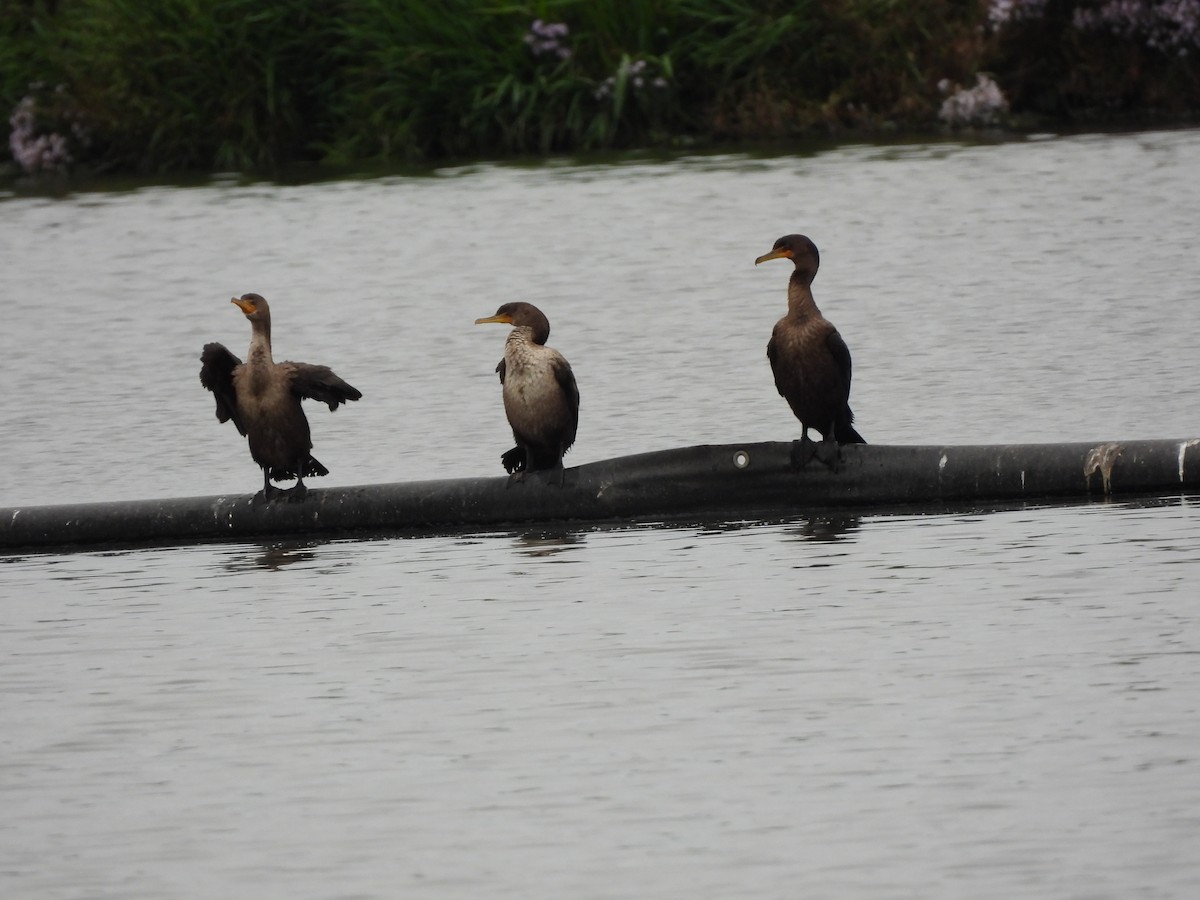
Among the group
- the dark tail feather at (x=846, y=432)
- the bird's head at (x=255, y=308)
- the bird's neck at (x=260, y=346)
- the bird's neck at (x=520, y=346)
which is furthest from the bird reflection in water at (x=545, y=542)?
the bird's head at (x=255, y=308)

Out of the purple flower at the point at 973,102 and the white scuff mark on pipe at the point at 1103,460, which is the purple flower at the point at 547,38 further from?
the white scuff mark on pipe at the point at 1103,460

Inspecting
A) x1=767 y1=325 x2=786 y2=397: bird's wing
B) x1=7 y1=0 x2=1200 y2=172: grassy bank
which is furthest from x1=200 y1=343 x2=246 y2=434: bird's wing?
x1=7 y1=0 x2=1200 y2=172: grassy bank

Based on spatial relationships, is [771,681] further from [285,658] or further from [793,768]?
[285,658]

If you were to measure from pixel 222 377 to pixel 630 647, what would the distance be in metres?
2.56

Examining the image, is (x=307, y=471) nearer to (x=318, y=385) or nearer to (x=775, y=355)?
(x=318, y=385)

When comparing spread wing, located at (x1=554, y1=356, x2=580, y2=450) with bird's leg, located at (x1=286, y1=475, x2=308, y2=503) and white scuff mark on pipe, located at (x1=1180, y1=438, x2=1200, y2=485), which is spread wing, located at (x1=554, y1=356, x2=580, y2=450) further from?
white scuff mark on pipe, located at (x1=1180, y1=438, x2=1200, y2=485)

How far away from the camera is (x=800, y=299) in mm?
9367

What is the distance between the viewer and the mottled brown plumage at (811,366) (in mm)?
9180

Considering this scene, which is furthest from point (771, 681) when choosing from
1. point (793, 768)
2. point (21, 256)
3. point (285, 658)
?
point (21, 256)

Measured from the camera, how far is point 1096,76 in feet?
83.6

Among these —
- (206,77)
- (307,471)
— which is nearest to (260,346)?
(307,471)

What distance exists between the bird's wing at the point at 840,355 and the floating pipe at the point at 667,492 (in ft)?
1.05

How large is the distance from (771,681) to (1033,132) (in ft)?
61.0

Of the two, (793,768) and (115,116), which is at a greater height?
(115,116)
